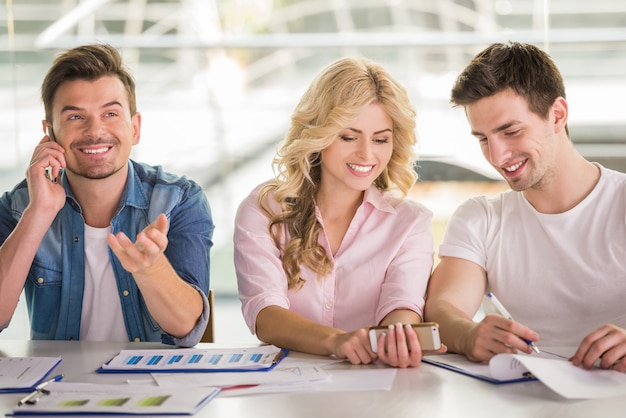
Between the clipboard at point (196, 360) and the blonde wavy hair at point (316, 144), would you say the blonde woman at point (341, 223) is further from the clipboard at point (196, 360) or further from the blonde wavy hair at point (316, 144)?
the clipboard at point (196, 360)

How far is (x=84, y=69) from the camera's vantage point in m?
2.61

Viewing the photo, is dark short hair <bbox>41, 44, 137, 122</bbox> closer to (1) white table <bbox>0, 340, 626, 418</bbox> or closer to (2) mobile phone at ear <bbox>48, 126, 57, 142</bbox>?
(2) mobile phone at ear <bbox>48, 126, 57, 142</bbox>

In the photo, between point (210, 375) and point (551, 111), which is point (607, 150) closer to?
point (551, 111)

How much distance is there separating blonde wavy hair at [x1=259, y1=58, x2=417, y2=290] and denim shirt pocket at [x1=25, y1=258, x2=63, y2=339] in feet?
2.15

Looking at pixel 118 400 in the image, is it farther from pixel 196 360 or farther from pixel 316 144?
pixel 316 144

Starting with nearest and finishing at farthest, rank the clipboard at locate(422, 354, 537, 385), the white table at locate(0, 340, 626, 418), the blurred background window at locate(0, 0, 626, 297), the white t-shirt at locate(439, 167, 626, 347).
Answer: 1. the white table at locate(0, 340, 626, 418)
2. the clipboard at locate(422, 354, 537, 385)
3. the white t-shirt at locate(439, 167, 626, 347)
4. the blurred background window at locate(0, 0, 626, 297)

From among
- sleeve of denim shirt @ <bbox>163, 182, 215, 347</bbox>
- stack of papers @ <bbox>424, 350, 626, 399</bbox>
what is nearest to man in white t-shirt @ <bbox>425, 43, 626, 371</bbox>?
stack of papers @ <bbox>424, 350, 626, 399</bbox>

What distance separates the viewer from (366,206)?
2590 millimetres

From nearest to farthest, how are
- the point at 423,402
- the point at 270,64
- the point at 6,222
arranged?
1. the point at 423,402
2. the point at 6,222
3. the point at 270,64

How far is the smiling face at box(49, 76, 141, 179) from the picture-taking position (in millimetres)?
2562

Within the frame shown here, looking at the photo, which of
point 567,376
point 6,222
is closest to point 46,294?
point 6,222

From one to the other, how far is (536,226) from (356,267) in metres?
0.53

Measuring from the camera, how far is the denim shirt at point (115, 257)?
2.51 m

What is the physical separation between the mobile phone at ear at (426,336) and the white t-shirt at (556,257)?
0.53 meters
